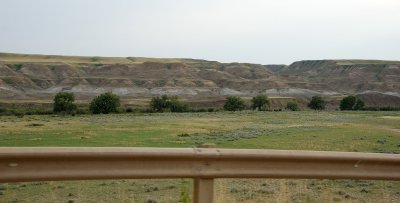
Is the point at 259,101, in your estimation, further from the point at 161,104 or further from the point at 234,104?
the point at 161,104

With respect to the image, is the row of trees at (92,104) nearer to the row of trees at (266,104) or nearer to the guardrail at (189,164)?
the row of trees at (266,104)

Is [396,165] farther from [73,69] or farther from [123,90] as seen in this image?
[73,69]

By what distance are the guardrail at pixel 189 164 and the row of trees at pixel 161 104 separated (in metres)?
89.9

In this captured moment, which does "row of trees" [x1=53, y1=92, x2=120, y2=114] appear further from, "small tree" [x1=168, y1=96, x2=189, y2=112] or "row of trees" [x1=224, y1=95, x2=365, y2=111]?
"row of trees" [x1=224, y1=95, x2=365, y2=111]

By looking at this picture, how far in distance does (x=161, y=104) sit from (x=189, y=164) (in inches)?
3832

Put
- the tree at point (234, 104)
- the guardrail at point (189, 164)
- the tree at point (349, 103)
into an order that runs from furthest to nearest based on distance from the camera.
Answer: the tree at point (349, 103)
the tree at point (234, 104)
the guardrail at point (189, 164)

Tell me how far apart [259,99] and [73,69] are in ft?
327

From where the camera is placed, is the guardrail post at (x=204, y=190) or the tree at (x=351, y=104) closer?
the guardrail post at (x=204, y=190)

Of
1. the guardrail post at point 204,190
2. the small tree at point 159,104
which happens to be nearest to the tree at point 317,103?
the small tree at point 159,104

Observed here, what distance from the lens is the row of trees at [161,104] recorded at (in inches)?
3639

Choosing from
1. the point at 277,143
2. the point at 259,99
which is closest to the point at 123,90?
the point at 259,99

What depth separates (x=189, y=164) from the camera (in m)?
4.49

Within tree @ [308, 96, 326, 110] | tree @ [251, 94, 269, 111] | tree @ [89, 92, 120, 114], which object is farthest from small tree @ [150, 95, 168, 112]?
tree @ [308, 96, 326, 110]

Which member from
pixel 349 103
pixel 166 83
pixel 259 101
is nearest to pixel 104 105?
pixel 259 101
